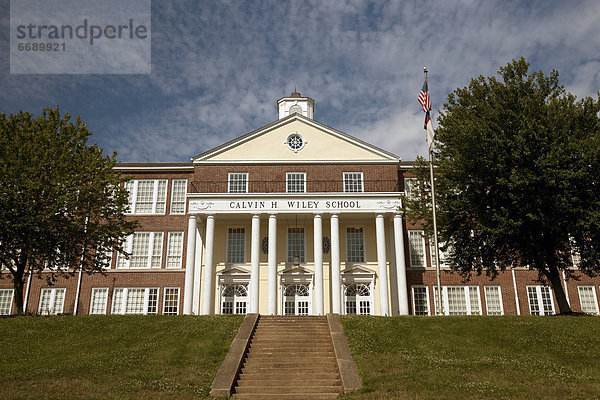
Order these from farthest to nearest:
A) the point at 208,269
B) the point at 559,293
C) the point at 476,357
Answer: the point at 208,269 < the point at 559,293 < the point at 476,357

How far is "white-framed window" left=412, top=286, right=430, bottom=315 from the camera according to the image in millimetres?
32031

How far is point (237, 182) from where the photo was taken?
3247 centimetres

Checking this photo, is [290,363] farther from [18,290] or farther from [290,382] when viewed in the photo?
[18,290]

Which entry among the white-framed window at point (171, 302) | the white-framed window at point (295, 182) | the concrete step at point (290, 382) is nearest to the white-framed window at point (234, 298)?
the white-framed window at point (171, 302)

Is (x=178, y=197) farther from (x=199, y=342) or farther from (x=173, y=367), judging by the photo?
(x=173, y=367)

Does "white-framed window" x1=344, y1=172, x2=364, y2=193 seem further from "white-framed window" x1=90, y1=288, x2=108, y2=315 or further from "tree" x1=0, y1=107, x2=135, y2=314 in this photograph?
"white-framed window" x1=90, y1=288, x2=108, y2=315

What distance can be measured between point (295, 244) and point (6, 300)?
61.9 ft

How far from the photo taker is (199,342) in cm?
1922

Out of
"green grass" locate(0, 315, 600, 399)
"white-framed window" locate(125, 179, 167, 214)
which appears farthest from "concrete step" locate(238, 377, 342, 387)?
"white-framed window" locate(125, 179, 167, 214)

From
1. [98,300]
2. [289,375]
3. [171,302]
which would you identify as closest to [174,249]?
[171,302]

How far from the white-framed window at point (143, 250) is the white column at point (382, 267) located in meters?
13.9

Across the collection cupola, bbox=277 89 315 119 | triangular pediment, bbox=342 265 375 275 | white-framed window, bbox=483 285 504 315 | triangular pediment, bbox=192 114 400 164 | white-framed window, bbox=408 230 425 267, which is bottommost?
white-framed window, bbox=483 285 504 315

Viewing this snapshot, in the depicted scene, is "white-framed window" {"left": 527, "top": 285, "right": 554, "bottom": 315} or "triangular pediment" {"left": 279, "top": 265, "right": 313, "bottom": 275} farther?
"white-framed window" {"left": 527, "top": 285, "right": 554, "bottom": 315}

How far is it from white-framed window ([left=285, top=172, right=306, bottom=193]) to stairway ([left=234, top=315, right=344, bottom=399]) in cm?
1107
